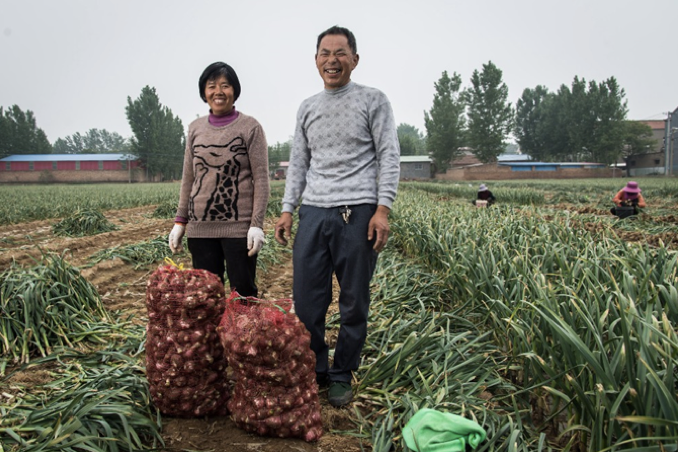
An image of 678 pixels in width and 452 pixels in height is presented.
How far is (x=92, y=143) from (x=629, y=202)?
421 feet

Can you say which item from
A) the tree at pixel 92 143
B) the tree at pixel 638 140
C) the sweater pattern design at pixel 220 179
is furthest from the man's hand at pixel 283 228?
the tree at pixel 92 143

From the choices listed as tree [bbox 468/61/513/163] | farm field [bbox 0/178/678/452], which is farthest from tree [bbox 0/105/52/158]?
farm field [bbox 0/178/678/452]

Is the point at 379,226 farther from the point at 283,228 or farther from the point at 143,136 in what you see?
the point at 143,136

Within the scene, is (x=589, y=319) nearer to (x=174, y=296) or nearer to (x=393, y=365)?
(x=393, y=365)

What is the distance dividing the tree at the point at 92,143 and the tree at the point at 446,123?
80841 mm

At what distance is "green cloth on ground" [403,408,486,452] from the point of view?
145cm

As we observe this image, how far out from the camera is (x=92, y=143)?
113000 millimetres

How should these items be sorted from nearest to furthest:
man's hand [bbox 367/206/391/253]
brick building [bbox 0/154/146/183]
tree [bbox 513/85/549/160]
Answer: man's hand [bbox 367/206/391/253] → brick building [bbox 0/154/146/183] → tree [bbox 513/85/549/160]

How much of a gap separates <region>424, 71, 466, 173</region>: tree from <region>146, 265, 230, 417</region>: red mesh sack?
5045 centimetres

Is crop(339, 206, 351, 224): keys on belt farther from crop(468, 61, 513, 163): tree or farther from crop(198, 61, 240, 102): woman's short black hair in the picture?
crop(468, 61, 513, 163): tree

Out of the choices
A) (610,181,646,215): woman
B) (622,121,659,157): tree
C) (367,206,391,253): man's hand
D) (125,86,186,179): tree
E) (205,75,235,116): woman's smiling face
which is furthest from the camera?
(622,121,659,157): tree

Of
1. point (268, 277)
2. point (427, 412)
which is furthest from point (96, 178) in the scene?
point (427, 412)

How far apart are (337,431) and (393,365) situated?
49 centimetres

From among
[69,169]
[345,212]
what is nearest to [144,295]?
[345,212]
